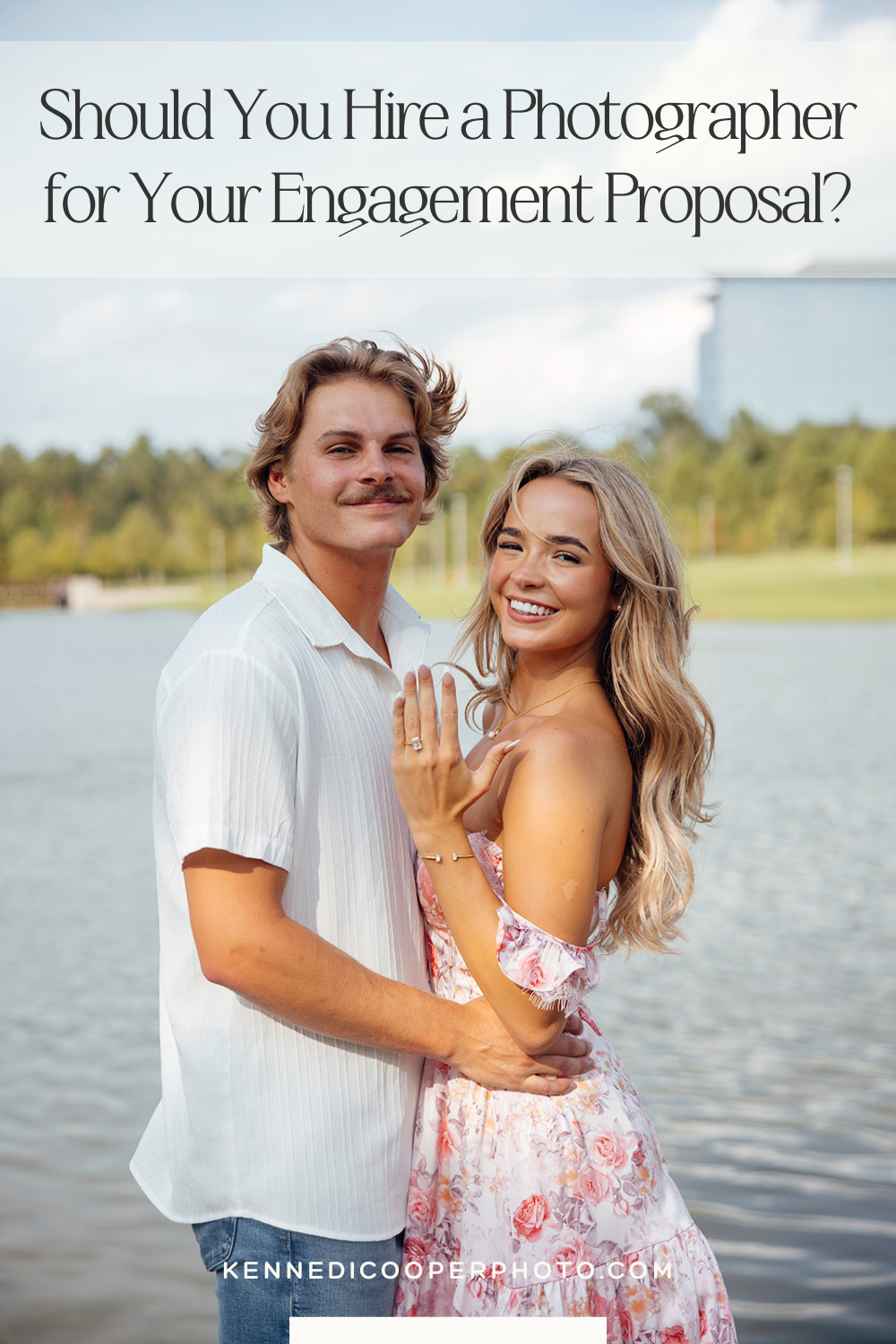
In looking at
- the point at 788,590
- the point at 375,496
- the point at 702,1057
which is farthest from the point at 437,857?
the point at 788,590

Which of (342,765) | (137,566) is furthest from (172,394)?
(342,765)

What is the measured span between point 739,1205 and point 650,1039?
5.51 feet

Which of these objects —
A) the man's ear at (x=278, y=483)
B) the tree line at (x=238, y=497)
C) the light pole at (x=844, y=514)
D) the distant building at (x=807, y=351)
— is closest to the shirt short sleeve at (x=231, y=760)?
the man's ear at (x=278, y=483)

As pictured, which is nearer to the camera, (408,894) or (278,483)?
(408,894)

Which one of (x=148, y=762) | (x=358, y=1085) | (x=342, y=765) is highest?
(x=342, y=765)

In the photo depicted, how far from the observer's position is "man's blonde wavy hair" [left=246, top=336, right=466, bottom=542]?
2.02 meters

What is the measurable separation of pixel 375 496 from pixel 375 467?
45 millimetres

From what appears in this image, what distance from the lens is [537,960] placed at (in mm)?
1795

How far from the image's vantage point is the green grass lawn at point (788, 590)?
34594mm

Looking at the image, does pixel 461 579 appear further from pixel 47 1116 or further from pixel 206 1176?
pixel 206 1176

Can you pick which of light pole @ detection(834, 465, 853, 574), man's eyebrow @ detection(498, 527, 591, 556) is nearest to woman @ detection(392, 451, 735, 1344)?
man's eyebrow @ detection(498, 527, 591, 556)

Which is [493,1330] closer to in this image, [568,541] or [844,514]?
[568,541]

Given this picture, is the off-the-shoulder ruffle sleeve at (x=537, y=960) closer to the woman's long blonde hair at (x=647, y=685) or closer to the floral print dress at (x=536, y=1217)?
the floral print dress at (x=536, y=1217)

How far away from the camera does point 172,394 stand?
5378cm
